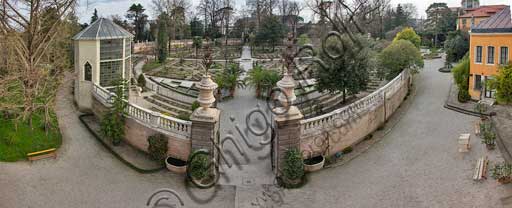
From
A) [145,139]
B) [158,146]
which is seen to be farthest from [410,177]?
[145,139]

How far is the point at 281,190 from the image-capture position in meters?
12.4

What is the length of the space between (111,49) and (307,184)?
11.3 m

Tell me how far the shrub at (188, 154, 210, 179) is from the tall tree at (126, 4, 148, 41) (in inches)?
1811

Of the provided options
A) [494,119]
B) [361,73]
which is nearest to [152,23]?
[361,73]

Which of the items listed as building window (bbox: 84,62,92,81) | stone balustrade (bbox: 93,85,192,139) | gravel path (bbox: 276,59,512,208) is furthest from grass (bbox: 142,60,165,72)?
gravel path (bbox: 276,59,512,208)

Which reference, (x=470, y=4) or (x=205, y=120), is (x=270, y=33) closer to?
(x=470, y=4)

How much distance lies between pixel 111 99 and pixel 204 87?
5.31 m

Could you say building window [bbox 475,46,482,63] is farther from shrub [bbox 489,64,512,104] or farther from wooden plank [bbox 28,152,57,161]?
wooden plank [bbox 28,152,57,161]

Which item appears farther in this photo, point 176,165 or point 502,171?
point 176,165

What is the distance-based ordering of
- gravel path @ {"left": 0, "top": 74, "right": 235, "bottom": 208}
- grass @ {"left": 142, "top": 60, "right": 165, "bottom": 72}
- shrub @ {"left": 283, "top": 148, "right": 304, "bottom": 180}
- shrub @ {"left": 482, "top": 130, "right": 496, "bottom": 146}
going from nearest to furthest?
gravel path @ {"left": 0, "top": 74, "right": 235, "bottom": 208}
shrub @ {"left": 283, "top": 148, "right": 304, "bottom": 180}
shrub @ {"left": 482, "top": 130, "right": 496, "bottom": 146}
grass @ {"left": 142, "top": 60, "right": 165, "bottom": 72}

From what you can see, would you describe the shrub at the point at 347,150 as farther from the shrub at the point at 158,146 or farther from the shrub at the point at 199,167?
the shrub at the point at 158,146

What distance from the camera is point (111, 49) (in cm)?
1934

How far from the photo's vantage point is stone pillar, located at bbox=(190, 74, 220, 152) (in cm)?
1259

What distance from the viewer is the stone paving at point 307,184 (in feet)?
37.8
